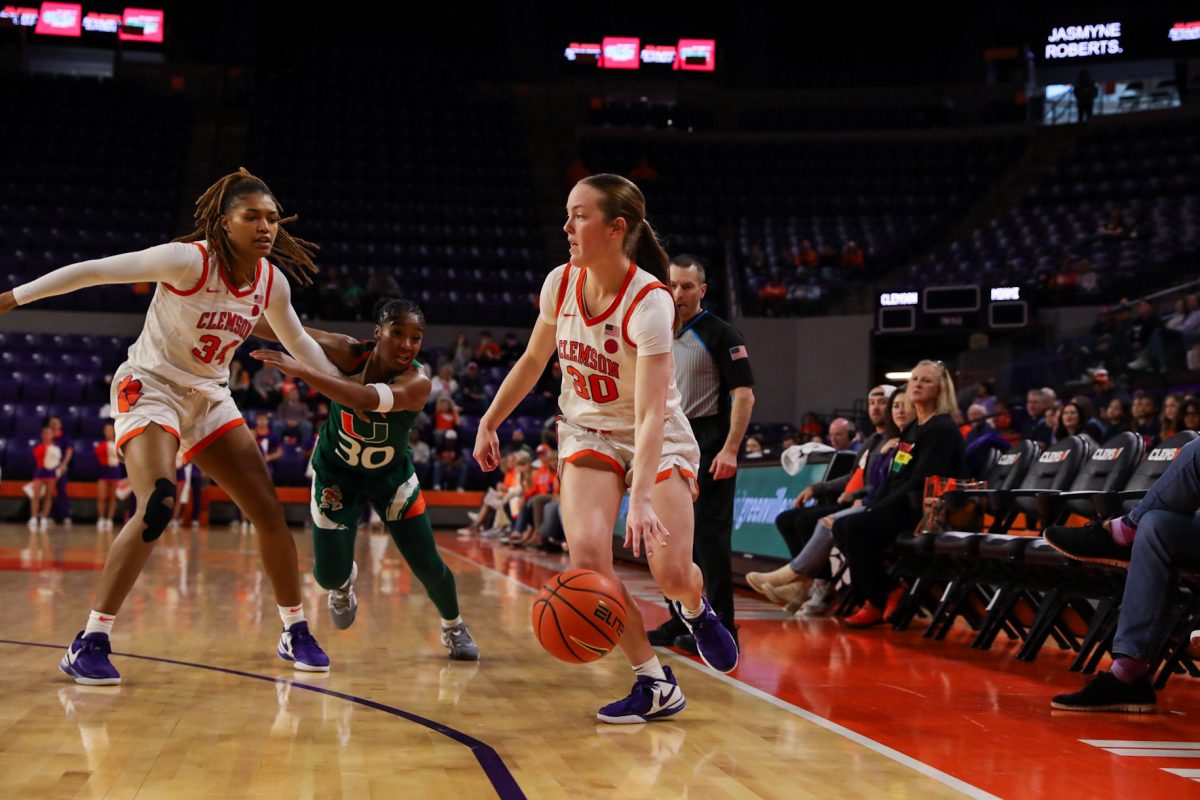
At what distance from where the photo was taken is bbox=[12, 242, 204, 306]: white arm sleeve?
4.20m

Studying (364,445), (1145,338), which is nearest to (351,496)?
(364,445)

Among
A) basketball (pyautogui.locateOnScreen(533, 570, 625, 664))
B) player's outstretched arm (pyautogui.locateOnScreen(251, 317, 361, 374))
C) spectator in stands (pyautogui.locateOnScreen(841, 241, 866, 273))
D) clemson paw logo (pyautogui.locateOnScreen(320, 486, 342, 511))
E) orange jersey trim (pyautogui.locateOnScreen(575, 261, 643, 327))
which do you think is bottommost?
basketball (pyautogui.locateOnScreen(533, 570, 625, 664))

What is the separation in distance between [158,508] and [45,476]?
12.7 m

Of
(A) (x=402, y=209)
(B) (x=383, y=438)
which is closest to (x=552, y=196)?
(A) (x=402, y=209)

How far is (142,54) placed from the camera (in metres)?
28.5

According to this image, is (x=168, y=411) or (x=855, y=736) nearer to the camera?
(x=855, y=736)

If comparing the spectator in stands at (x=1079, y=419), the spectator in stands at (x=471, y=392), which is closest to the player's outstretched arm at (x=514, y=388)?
the spectator in stands at (x=1079, y=419)

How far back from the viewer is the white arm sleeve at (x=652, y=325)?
11.7 feet

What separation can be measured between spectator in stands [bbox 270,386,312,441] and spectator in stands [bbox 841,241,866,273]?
10.2 meters

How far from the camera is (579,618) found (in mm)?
3457

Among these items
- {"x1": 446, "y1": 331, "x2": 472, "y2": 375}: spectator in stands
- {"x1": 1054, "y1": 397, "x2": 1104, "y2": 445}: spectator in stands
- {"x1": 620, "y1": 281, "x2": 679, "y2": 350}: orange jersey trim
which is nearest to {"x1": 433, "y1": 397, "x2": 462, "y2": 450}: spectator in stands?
{"x1": 446, "y1": 331, "x2": 472, "y2": 375}: spectator in stands

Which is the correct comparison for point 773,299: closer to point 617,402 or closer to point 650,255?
point 650,255

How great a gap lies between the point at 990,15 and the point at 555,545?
2141cm

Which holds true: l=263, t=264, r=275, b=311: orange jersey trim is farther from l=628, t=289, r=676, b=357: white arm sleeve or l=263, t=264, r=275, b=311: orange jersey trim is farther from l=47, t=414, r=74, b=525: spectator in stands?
l=47, t=414, r=74, b=525: spectator in stands
